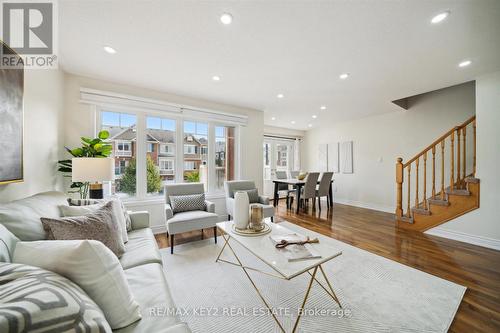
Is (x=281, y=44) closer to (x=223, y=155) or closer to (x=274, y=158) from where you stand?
(x=223, y=155)

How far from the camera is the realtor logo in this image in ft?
4.77

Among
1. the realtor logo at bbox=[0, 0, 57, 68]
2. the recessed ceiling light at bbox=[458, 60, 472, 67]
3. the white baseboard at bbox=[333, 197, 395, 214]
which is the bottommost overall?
the white baseboard at bbox=[333, 197, 395, 214]

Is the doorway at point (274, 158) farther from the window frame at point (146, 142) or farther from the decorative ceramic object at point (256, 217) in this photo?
the decorative ceramic object at point (256, 217)

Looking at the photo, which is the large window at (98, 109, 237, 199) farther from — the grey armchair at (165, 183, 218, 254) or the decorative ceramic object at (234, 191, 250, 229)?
the decorative ceramic object at (234, 191, 250, 229)

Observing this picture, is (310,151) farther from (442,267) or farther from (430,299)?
(430,299)

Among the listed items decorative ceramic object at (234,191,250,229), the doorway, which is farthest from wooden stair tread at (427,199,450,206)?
the doorway

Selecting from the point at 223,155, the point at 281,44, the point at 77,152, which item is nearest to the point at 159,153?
the point at 77,152

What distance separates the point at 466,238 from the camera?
2.81 metres

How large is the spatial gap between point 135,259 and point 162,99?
2798 millimetres

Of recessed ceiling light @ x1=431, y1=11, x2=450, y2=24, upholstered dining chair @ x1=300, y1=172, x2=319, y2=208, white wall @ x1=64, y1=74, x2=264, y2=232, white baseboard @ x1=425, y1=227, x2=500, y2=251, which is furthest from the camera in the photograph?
upholstered dining chair @ x1=300, y1=172, x2=319, y2=208

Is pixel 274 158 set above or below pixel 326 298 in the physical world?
above

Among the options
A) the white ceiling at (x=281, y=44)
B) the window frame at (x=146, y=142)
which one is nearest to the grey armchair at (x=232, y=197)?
the window frame at (x=146, y=142)

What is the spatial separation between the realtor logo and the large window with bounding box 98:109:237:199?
117 centimetres

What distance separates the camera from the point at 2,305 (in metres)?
0.48
